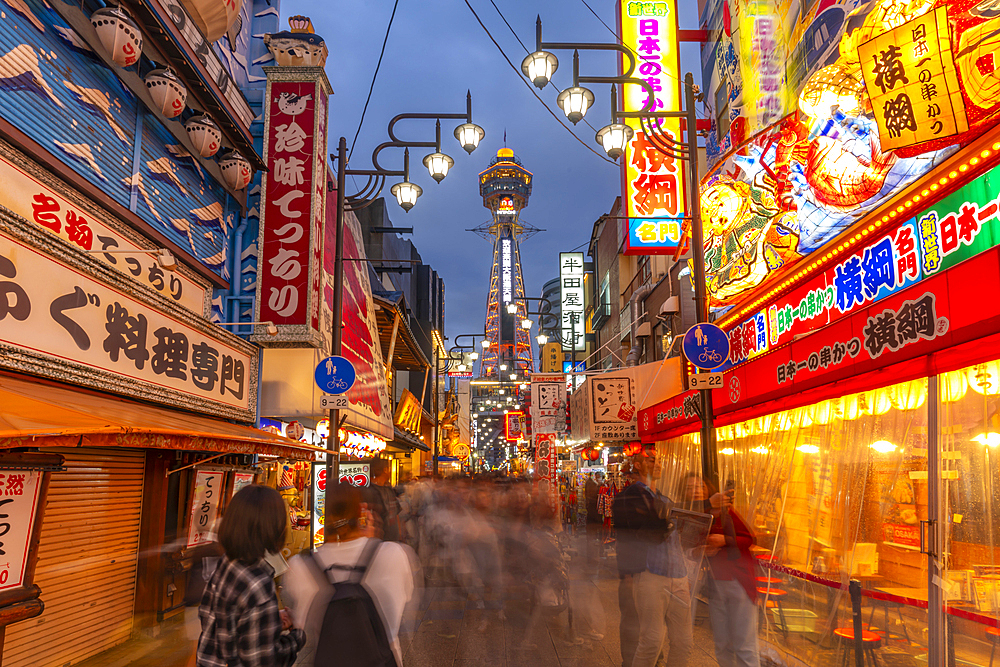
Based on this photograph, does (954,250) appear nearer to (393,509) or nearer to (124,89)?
(393,509)

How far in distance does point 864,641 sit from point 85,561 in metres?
8.73

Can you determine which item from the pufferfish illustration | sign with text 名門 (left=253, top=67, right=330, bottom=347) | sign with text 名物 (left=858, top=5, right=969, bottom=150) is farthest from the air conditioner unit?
sign with text 名物 (left=858, top=5, right=969, bottom=150)

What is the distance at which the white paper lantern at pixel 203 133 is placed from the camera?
424 inches

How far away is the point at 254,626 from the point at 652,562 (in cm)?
405

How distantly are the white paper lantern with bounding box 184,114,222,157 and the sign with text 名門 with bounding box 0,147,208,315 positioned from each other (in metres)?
2.11

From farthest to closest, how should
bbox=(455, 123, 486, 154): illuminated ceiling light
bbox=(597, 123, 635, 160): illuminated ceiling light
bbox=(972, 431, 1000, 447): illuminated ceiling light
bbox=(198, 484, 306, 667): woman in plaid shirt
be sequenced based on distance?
1. bbox=(455, 123, 486, 154): illuminated ceiling light
2. bbox=(597, 123, 635, 160): illuminated ceiling light
3. bbox=(972, 431, 1000, 447): illuminated ceiling light
4. bbox=(198, 484, 306, 667): woman in plaid shirt

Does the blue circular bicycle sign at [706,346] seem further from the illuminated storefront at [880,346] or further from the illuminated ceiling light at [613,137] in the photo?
the illuminated ceiling light at [613,137]

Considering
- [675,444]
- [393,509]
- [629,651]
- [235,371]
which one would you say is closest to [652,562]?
[629,651]

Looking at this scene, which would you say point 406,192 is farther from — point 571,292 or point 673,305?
point 571,292

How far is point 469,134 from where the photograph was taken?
13672 millimetres

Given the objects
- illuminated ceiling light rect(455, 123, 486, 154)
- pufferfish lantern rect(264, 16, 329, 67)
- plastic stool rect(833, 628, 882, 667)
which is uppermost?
pufferfish lantern rect(264, 16, 329, 67)

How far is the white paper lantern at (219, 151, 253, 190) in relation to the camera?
12.1 metres

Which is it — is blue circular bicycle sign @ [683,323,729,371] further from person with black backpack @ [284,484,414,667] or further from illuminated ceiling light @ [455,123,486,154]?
person with black backpack @ [284,484,414,667]

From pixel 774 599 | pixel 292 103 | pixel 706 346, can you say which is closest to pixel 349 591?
pixel 774 599
